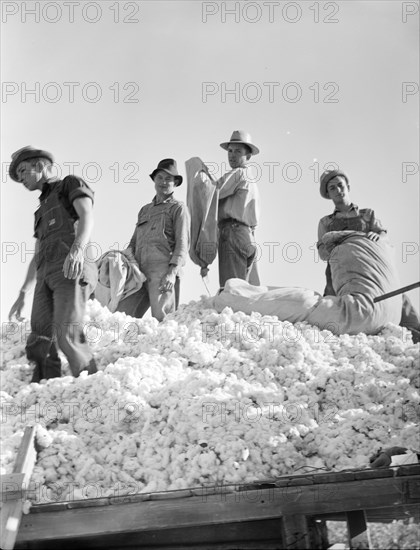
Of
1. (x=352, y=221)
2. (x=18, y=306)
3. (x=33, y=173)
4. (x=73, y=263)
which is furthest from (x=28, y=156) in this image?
(x=352, y=221)

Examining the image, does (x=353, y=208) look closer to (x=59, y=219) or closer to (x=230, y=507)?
(x=59, y=219)

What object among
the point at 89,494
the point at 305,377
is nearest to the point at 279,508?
the point at 89,494

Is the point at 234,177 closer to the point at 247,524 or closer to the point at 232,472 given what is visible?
the point at 232,472

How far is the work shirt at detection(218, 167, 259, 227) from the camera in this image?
7.75 metres

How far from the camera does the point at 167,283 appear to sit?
720cm

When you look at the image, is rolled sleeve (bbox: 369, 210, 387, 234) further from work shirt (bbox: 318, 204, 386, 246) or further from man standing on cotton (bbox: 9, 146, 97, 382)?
man standing on cotton (bbox: 9, 146, 97, 382)

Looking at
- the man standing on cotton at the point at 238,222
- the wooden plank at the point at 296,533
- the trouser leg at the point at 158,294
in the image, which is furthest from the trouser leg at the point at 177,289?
the wooden plank at the point at 296,533

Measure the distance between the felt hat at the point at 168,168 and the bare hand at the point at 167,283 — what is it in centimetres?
98

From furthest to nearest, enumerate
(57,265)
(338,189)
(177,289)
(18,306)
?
(338,189) → (177,289) → (18,306) → (57,265)

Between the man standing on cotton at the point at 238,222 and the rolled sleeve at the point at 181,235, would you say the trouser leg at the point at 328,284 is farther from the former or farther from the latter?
the rolled sleeve at the point at 181,235

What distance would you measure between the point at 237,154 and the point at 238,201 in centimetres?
50

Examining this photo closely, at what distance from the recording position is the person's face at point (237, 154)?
795cm

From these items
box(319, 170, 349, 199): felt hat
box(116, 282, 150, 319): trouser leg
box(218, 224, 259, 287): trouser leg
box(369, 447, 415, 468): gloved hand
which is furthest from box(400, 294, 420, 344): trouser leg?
box(369, 447, 415, 468): gloved hand

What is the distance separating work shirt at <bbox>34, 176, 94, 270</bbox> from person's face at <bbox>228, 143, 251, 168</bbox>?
231 centimetres
